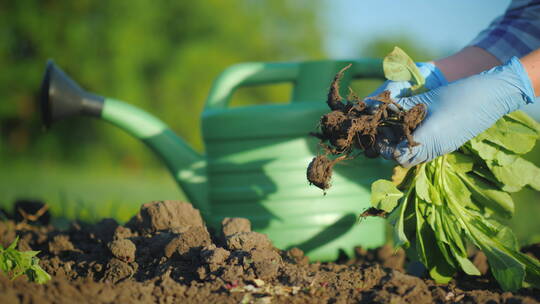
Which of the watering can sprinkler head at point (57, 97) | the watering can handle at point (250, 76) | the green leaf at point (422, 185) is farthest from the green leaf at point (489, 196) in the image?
the watering can sprinkler head at point (57, 97)

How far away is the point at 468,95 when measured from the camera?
146 centimetres

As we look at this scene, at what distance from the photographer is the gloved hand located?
65.6 inches

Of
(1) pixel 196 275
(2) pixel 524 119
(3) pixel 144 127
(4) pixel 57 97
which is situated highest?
(4) pixel 57 97

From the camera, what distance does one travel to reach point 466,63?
1.88 metres

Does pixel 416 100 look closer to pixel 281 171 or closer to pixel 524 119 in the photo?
pixel 524 119

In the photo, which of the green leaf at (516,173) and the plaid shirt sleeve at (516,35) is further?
the plaid shirt sleeve at (516,35)

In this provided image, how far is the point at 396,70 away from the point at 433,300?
71 centimetres

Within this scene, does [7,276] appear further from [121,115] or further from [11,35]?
[11,35]

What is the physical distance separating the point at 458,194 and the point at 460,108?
0.36m

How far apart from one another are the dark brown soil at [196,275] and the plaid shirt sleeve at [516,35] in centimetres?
84

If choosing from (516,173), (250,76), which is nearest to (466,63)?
(516,173)

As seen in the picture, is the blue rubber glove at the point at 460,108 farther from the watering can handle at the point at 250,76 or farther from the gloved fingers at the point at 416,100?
the watering can handle at the point at 250,76

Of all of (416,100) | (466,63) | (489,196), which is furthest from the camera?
(466,63)

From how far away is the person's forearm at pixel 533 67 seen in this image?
61.3 inches
